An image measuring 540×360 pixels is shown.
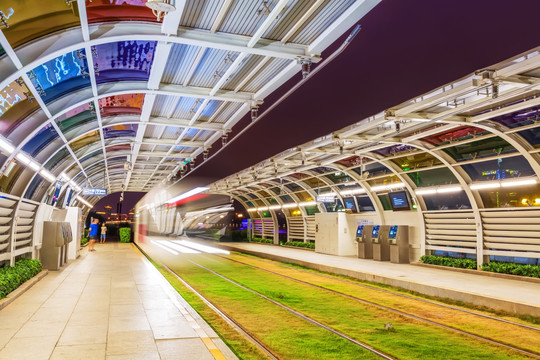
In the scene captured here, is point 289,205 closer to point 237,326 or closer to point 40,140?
point 40,140

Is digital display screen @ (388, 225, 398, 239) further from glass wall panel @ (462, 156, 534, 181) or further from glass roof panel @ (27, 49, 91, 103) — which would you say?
glass roof panel @ (27, 49, 91, 103)

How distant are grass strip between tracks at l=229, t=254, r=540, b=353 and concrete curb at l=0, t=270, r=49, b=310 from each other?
8.19 metres

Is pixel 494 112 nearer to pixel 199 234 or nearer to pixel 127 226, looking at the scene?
pixel 199 234

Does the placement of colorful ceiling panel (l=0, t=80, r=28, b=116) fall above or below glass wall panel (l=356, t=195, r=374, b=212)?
above

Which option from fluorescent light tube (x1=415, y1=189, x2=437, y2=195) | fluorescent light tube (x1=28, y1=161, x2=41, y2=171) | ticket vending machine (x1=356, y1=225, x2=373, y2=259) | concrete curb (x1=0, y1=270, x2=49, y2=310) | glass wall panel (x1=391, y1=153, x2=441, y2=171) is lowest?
concrete curb (x1=0, y1=270, x2=49, y2=310)

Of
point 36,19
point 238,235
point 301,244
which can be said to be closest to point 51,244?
point 36,19

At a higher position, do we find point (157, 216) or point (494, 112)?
point (494, 112)

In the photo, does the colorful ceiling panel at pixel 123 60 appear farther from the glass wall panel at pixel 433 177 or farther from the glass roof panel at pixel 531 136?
the glass wall panel at pixel 433 177

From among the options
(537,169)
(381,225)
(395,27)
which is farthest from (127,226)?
(395,27)

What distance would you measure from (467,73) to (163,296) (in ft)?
28.1

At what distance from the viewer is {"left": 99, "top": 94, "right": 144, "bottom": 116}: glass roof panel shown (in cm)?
1132

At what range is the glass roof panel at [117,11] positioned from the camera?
5.91 meters

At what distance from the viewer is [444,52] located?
15.0ft

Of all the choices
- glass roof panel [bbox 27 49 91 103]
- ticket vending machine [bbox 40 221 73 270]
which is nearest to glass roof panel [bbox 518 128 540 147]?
glass roof panel [bbox 27 49 91 103]
